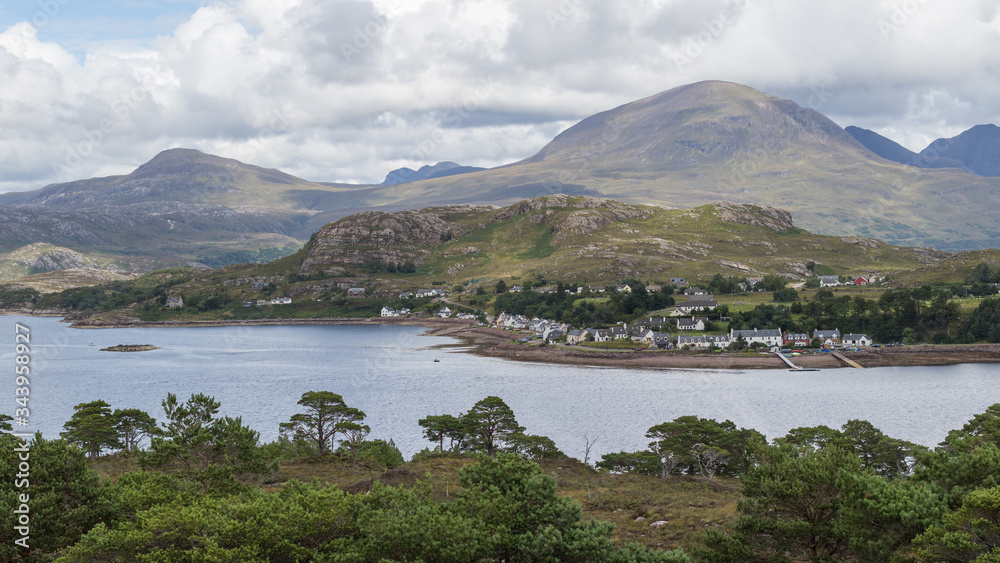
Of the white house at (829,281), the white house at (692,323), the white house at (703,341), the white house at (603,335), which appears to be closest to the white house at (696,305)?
the white house at (692,323)

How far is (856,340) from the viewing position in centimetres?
12950

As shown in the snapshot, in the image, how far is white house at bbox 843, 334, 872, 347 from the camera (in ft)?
423

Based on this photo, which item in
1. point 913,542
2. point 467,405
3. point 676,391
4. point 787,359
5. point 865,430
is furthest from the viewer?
point 787,359

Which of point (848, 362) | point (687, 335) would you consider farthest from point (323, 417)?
point (848, 362)

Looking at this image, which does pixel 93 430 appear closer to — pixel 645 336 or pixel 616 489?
pixel 616 489

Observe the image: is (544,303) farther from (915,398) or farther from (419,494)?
(419,494)

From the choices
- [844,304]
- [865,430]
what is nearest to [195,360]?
[865,430]

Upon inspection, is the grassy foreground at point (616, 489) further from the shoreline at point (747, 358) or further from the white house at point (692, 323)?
the white house at point (692, 323)

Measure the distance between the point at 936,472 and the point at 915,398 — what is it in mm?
75999

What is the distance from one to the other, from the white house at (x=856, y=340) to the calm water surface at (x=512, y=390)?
1438cm

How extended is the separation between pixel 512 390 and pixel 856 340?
2816 inches

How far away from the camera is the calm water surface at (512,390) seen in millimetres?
78062

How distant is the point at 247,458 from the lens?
3416 centimetres

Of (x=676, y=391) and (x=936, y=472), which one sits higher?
(x=936, y=472)
